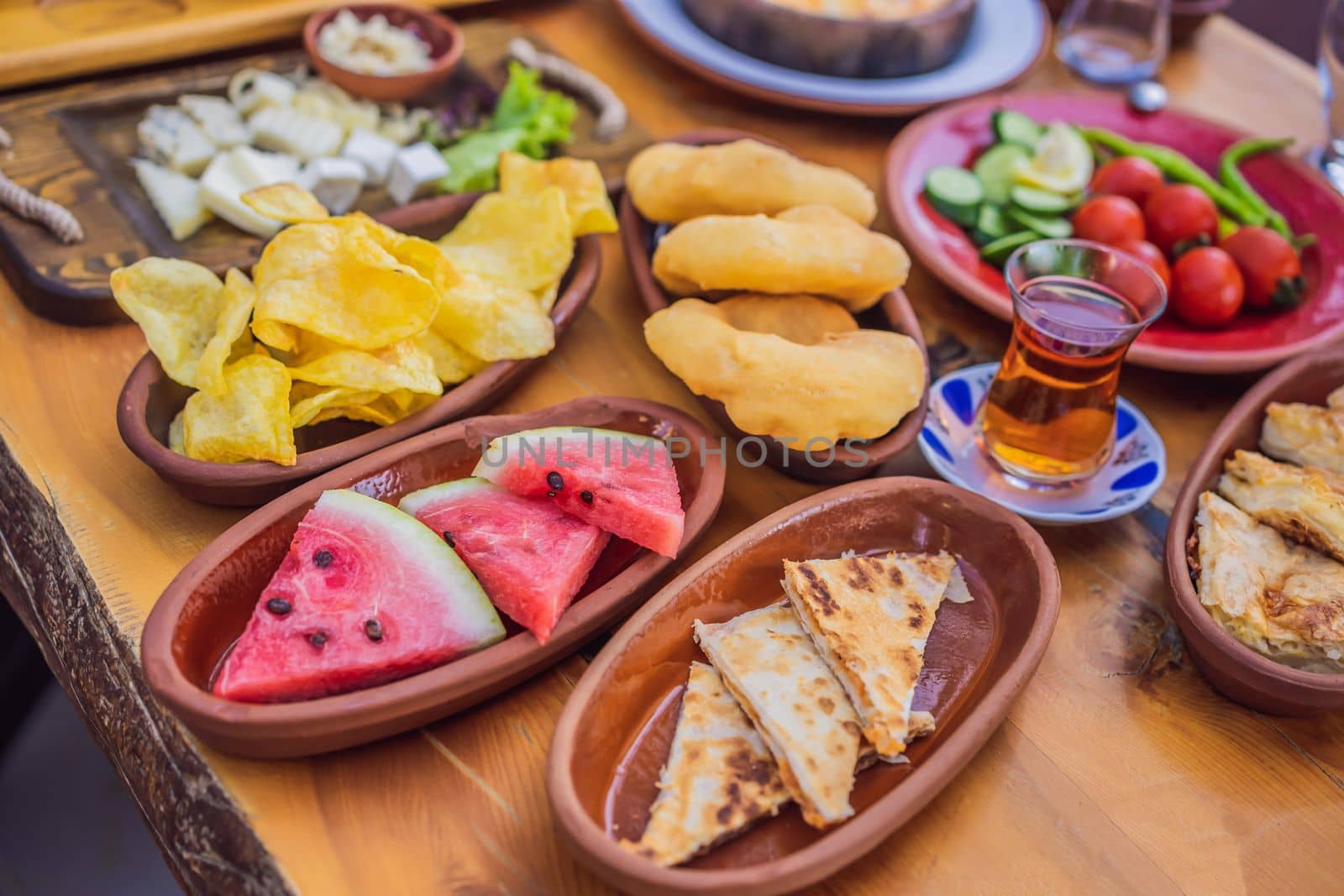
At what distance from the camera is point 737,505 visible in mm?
2215

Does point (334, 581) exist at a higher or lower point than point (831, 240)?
lower

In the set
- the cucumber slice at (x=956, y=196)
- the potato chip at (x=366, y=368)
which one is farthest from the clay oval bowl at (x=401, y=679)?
the cucumber slice at (x=956, y=196)

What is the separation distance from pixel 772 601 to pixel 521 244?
3.45 feet

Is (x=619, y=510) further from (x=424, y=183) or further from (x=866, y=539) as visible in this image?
(x=424, y=183)

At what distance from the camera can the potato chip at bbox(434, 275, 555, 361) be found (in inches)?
85.7

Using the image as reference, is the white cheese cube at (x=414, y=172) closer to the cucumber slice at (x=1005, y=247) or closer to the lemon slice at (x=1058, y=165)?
the cucumber slice at (x=1005, y=247)

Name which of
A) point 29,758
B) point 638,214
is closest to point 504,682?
point 638,214

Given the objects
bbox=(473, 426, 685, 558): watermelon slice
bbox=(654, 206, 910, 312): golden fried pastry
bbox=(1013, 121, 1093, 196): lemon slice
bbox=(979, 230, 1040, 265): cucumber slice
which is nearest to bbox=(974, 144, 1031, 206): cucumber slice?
bbox=(1013, 121, 1093, 196): lemon slice

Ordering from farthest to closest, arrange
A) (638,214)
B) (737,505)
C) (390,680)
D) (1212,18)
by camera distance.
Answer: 1. (1212,18)
2. (638,214)
3. (737,505)
4. (390,680)

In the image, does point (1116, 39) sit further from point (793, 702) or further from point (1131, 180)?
point (793, 702)

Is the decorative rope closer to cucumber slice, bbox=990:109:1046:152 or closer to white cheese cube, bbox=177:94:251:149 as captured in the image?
white cheese cube, bbox=177:94:251:149

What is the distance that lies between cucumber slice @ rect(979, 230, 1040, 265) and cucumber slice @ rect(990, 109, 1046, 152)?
1.58ft

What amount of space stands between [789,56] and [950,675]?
7.70 ft

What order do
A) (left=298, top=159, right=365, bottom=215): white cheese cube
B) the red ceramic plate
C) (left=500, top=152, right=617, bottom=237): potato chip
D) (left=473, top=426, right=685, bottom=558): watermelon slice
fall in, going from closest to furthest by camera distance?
(left=473, top=426, right=685, bottom=558): watermelon slice
(left=500, top=152, right=617, bottom=237): potato chip
the red ceramic plate
(left=298, top=159, right=365, bottom=215): white cheese cube
